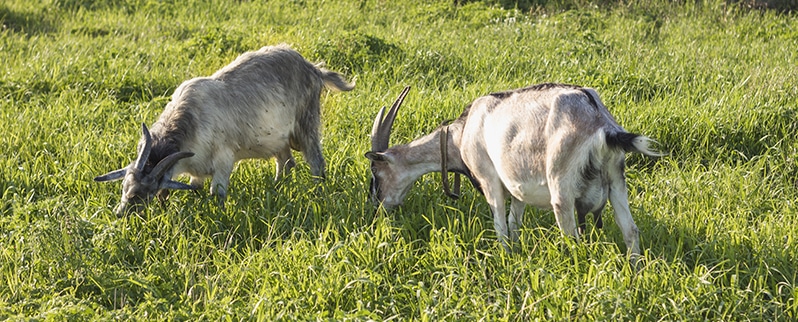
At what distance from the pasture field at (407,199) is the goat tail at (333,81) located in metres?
0.44

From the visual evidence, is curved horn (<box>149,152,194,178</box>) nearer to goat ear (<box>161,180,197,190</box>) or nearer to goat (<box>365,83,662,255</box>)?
goat ear (<box>161,180,197,190</box>)

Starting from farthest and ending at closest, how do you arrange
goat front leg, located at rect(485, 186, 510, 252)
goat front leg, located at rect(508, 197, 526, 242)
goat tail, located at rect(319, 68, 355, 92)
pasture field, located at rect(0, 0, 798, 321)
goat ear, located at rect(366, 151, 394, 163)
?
goat tail, located at rect(319, 68, 355, 92) < goat ear, located at rect(366, 151, 394, 163) < goat front leg, located at rect(508, 197, 526, 242) < goat front leg, located at rect(485, 186, 510, 252) < pasture field, located at rect(0, 0, 798, 321)

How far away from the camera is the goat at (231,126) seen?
5.79 meters

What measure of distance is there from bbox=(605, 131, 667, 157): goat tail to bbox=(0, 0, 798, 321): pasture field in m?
0.63

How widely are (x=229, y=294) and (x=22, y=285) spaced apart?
3.82 feet

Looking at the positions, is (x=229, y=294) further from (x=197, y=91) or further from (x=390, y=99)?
(x=390, y=99)

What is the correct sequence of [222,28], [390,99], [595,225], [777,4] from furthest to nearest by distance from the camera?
[777,4]
[222,28]
[390,99]
[595,225]

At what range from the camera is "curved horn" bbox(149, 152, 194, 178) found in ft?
18.6

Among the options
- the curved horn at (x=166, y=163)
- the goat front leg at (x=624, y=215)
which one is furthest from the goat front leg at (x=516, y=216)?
the curved horn at (x=166, y=163)

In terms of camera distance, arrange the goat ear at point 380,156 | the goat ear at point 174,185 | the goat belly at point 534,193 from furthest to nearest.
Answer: the goat ear at point 380,156 < the goat ear at point 174,185 < the goat belly at point 534,193

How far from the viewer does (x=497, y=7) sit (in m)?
12.0

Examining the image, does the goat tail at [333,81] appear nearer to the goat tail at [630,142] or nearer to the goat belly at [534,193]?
the goat belly at [534,193]

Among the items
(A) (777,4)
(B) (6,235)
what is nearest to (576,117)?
(B) (6,235)

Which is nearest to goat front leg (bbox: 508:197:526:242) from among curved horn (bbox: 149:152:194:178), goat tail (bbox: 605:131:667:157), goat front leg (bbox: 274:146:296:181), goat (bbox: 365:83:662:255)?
goat (bbox: 365:83:662:255)
